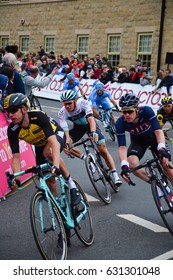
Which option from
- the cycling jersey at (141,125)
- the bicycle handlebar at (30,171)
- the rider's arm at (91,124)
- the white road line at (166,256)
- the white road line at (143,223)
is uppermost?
the cycling jersey at (141,125)

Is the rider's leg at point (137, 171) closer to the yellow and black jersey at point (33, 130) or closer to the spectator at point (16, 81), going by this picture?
the yellow and black jersey at point (33, 130)

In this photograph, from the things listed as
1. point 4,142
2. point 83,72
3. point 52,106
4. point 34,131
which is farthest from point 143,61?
point 34,131

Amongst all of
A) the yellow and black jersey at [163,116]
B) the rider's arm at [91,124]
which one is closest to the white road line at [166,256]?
the rider's arm at [91,124]

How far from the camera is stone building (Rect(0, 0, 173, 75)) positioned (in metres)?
29.3

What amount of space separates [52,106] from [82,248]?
54.4 feet

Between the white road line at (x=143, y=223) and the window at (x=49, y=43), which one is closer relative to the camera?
the white road line at (x=143, y=223)

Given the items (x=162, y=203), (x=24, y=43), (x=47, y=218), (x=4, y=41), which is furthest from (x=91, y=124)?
(x=4, y=41)

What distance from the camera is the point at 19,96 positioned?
19.4 ft

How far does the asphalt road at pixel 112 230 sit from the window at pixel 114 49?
23092mm

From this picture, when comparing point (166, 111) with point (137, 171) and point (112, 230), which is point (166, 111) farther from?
point (112, 230)

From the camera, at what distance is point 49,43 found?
37.1 m

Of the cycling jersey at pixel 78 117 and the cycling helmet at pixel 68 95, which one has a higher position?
the cycling helmet at pixel 68 95

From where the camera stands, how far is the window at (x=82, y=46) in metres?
34.2

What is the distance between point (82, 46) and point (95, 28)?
1.87 metres
